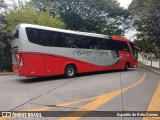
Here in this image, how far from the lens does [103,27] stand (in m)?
34.5

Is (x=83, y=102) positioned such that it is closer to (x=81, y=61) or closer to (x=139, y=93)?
(x=139, y=93)

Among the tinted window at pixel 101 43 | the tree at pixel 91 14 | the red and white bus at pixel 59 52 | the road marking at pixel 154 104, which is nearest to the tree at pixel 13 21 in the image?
the tinted window at pixel 101 43

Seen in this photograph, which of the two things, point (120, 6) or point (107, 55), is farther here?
point (120, 6)

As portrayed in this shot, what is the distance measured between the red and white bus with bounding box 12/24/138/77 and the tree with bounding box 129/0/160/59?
453 centimetres

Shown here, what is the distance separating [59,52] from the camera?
1396 centimetres

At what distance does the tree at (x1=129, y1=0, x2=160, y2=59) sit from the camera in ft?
68.6

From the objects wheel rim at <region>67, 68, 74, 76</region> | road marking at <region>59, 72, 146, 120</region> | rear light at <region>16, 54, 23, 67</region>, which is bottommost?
road marking at <region>59, 72, 146, 120</region>

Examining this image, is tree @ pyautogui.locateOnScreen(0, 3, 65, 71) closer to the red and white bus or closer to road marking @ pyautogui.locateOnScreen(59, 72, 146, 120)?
the red and white bus

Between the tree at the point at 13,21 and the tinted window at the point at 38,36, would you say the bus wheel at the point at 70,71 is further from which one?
the tree at the point at 13,21

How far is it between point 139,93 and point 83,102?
9.01 feet

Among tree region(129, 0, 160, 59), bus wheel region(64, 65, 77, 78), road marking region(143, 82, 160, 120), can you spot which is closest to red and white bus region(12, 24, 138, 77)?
bus wheel region(64, 65, 77, 78)

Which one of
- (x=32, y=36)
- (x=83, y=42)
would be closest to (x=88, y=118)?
(x=32, y=36)

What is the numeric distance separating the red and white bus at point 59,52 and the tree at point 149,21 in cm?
453

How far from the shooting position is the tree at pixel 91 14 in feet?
113
